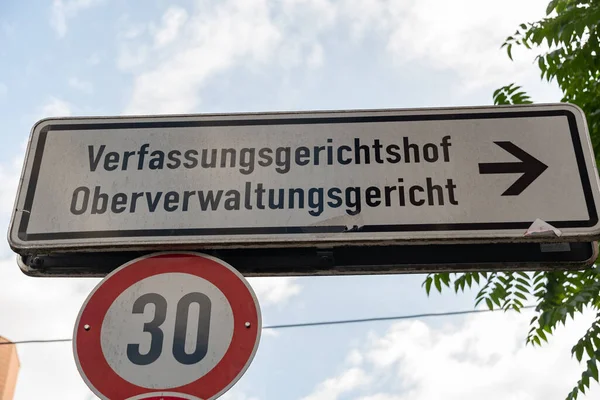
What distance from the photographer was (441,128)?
5.90 ft

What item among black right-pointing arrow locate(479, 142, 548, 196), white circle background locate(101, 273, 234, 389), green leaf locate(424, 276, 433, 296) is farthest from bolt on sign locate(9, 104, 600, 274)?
green leaf locate(424, 276, 433, 296)

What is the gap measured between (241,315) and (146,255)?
1.15 feet

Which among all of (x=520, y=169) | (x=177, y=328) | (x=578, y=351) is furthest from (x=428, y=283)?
(x=177, y=328)

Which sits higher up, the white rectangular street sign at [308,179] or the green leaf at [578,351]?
the white rectangular street sign at [308,179]

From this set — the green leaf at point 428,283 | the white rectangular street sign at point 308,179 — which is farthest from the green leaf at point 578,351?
the white rectangular street sign at point 308,179

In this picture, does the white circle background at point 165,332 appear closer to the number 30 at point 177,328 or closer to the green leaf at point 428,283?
the number 30 at point 177,328

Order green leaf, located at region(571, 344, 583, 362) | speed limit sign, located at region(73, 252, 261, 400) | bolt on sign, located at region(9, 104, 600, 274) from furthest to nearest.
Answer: green leaf, located at region(571, 344, 583, 362) → bolt on sign, located at region(9, 104, 600, 274) → speed limit sign, located at region(73, 252, 261, 400)

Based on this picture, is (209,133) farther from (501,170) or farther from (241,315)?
(501,170)

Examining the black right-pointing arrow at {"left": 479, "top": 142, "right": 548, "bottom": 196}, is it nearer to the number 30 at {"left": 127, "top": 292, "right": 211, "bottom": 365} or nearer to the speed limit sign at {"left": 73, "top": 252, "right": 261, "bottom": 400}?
the speed limit sign at {"left": 73, "top": 252, "right": 261, "bottom": 400}

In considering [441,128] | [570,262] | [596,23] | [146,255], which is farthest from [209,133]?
[596,23]

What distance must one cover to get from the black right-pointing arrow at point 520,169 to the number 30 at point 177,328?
89cm

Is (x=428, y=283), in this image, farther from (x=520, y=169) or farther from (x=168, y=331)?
(x=168, y=331)

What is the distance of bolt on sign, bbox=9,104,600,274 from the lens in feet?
5.19

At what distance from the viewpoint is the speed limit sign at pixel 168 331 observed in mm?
1370
